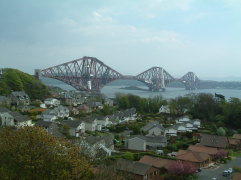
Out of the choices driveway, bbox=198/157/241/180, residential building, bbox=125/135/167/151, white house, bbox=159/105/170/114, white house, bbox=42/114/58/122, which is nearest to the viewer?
driveway, bbox=198/157/241/180

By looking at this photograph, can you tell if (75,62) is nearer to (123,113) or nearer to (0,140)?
(123,113)

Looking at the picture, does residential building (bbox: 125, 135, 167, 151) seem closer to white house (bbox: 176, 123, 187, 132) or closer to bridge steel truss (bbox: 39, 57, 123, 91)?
white house (bbox: 176, 123, 187, 132)

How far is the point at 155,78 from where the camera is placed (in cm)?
11075

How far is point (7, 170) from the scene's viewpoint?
27.8ft

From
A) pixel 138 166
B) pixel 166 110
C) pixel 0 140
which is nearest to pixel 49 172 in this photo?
pixel 0 140

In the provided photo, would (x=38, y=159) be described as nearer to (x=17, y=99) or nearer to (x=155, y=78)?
(x=17, y=99)

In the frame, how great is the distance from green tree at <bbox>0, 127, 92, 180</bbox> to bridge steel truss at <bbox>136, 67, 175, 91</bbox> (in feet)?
307

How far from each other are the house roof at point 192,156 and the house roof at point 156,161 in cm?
151

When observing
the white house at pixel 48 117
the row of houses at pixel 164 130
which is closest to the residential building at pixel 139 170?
the row of houses at pixel 164 130

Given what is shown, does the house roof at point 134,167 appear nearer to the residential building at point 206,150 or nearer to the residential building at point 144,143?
the residential building at point 144,143

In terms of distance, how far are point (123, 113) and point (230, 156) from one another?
726 inches

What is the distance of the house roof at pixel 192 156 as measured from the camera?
19469 mm

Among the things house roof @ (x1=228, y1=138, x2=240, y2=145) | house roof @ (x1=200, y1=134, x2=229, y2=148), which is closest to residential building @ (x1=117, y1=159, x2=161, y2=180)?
house roof @ (x1=200, y1=134, x2=229, y2=148)

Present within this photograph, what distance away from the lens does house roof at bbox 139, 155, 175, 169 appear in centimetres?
1786
